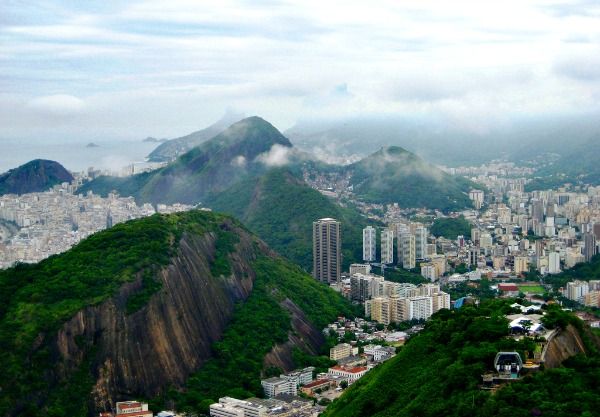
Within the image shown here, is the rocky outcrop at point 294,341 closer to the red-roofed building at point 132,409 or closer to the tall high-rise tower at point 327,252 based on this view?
the red-roofed building at point 132,409

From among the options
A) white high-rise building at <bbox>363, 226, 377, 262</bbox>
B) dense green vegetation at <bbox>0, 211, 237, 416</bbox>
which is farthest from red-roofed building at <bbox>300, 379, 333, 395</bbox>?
white high-rise building at <bbox>363, 226, 377, 262</bbox>

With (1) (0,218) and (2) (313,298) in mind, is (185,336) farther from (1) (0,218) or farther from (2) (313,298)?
(1) (0,218)

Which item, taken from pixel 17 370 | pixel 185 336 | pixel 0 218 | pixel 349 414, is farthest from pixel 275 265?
pixel 0 218

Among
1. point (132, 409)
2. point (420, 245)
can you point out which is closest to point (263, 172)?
point (420, 245)

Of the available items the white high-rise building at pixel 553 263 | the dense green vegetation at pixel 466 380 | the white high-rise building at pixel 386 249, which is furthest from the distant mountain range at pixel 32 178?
the dense green vegetation at pixel 466 380

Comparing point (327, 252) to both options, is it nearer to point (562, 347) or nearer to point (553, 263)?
point (553, 263)

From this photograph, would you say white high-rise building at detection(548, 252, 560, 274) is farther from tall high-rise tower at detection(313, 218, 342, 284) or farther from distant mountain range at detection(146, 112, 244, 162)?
distant mountain range at detection(146, 112, 244, 162)
